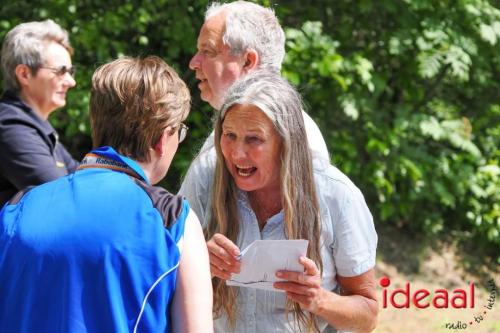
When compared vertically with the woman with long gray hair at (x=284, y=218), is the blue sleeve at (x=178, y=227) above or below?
above

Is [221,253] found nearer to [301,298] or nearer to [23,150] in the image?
[301,298]

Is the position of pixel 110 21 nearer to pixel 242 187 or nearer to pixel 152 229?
pixel 242 187

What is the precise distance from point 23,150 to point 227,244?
1.67 metres

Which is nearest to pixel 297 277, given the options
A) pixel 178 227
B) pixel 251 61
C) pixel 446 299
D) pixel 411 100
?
pixel 178 227

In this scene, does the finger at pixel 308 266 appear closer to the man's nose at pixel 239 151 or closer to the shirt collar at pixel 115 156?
the man's nose at pixel 239 151

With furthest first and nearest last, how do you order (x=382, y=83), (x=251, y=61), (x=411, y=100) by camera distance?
(x=411, y=100) < (x=382, y=83) < (x=251, y=61)

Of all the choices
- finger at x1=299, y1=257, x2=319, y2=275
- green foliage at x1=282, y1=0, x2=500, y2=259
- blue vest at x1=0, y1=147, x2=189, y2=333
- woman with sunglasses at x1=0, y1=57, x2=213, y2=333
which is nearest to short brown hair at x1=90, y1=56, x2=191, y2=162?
woman with sunglasses at x1=0, y1=57, x2=213, y2=333

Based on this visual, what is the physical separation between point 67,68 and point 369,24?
129 inches

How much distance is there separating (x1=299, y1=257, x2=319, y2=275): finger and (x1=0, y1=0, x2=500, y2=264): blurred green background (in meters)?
3.35

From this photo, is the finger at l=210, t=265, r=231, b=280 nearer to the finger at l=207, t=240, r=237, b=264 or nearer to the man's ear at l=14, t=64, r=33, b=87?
the finger at l=207, t=240, r=237, b=264

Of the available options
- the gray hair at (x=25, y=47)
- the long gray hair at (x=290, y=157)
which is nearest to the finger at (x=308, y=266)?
the long gray hair at (x=290, y=157)

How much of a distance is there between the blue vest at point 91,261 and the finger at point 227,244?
477 millimetres

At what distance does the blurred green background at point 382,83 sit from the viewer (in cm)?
594

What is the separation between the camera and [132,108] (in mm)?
1855
